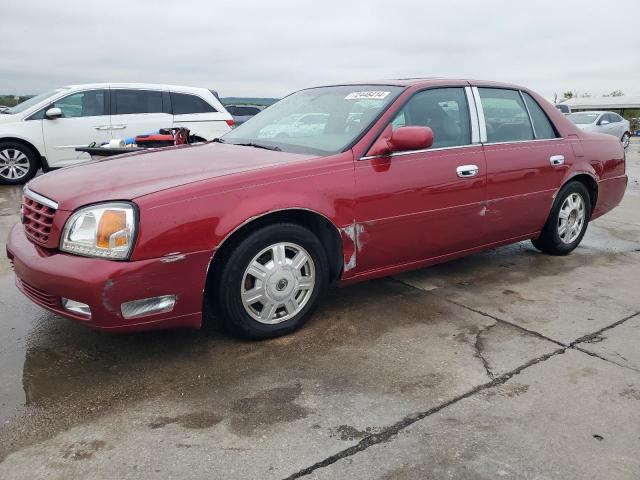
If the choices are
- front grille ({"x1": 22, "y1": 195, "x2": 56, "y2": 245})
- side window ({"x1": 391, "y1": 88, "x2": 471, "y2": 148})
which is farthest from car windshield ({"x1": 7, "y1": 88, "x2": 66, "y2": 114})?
side window ({"x1": 391, "y1": 88, "x2": 471, "y2": 148})

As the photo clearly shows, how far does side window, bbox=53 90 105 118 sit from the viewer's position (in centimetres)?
891

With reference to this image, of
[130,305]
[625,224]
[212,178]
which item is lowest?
[625,224]

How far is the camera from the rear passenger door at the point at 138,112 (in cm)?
910

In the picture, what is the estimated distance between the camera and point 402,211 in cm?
354

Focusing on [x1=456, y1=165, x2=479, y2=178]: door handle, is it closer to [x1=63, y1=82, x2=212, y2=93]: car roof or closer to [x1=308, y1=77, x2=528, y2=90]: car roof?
[x1=308, y1=77, x2=528, y2=90]: car roof

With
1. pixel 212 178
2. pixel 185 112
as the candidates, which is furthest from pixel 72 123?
pixel 212 178

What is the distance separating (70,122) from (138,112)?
41.2 inches

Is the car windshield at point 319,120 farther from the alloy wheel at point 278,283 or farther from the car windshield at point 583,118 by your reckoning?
the car windshield at point 583,118

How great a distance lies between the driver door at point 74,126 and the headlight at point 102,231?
22.1 feet

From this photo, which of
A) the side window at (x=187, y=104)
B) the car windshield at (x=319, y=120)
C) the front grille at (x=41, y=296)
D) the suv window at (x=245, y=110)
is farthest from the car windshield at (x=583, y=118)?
the front grille at (x=41, y=296)

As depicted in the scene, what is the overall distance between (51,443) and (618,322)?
321 centimetres

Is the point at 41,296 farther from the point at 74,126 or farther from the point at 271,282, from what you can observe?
the point at 74,126

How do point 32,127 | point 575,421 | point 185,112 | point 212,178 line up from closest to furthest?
point 575,421 → point 212,178 → point 32,127 → point 185,112

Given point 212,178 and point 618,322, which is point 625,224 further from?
point 212,178
